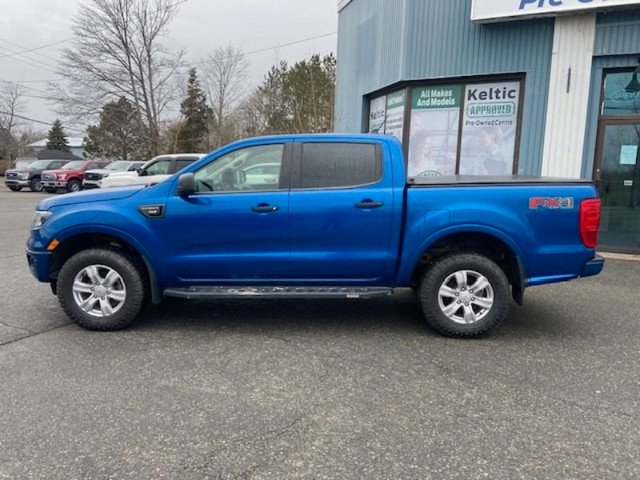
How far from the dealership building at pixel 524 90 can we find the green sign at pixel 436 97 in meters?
0.02

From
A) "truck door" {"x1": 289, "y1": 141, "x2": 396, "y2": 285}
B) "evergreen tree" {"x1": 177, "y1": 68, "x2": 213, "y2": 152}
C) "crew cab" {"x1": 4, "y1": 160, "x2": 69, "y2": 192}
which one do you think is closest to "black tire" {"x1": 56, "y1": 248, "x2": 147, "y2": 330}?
"truck door" {"x1": 289, "y1": 141, "x2": 396, "y2": 285}

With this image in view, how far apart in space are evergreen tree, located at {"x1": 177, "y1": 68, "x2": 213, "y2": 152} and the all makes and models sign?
43.0 m

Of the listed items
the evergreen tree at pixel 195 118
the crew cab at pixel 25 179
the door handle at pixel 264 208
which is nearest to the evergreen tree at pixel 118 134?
the evergreen tree at pixel 195 118

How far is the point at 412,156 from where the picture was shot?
1077 centimetres

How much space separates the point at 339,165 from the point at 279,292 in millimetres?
1292

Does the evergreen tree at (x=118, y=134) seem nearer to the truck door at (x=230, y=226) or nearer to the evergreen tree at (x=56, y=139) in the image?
the evergreen tree at (x=56, y=139)

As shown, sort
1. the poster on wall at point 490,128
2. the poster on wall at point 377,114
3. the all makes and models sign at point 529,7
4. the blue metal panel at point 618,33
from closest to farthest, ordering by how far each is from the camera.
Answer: the all makes and models sign at point 529,7 < the blue metal panel at point 618,33 < the poster on wall at point 490,128 < the poster on wall at point 377,114

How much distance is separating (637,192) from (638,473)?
7.65 m

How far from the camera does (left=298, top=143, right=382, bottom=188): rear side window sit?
183 inches

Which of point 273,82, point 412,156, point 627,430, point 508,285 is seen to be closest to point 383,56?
point 412,156

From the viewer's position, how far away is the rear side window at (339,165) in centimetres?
466

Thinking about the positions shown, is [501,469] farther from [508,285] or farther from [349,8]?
[349,8]

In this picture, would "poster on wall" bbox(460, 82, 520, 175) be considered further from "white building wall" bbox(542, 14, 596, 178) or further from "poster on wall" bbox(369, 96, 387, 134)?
"poster on wall" bbox(369, 96, 387, 134)

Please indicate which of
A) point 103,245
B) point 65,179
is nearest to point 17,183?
point 65,179
